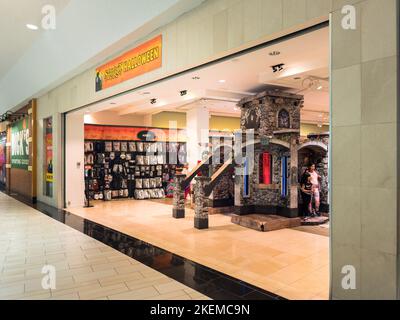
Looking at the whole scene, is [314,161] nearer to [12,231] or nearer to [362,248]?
[362,248]

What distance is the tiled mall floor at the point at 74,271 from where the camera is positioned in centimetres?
353

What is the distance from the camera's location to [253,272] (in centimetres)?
433

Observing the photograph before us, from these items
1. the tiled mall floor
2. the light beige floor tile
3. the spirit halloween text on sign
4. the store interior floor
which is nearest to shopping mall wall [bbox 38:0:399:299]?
the store interior floor

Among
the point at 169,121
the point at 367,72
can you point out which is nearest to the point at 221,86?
the point at 367,72

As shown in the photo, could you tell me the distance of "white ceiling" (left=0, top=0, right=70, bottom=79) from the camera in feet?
23.3

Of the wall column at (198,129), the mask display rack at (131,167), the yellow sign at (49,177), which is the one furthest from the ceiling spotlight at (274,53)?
the mask display rack at (131,167)

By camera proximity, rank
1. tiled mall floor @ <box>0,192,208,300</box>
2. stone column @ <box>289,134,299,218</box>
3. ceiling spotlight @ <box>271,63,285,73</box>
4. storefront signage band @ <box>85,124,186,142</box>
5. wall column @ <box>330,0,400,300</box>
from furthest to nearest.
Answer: storefront signage band @ <box>85,124,186,142</box>, stone column @ <box>289,134,299,218</box>, ceiling spotlight @ <box>271,63,285,73</box>, tiled mall floor @ <box>0,192,208,300</box>, wall column @ <box>330,0,400,300</box>

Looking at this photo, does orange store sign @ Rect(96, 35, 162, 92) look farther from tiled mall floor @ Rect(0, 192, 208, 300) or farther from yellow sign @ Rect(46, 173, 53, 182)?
yellow sign @ Rect(46, 173, 53, 182)

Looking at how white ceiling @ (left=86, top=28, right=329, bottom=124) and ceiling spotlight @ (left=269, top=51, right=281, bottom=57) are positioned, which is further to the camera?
ceiling spotlight @ (left=269, top=51, right=281, bottom=57)

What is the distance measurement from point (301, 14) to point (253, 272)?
10.4 ft

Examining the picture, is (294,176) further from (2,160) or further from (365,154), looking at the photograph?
(2,160)

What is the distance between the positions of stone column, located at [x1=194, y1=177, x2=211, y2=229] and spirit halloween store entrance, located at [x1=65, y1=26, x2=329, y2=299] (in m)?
0.02

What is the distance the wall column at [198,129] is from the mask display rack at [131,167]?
1856 millimetres

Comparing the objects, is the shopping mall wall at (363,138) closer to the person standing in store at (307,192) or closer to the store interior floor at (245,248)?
the store interior floor at (245,248)
